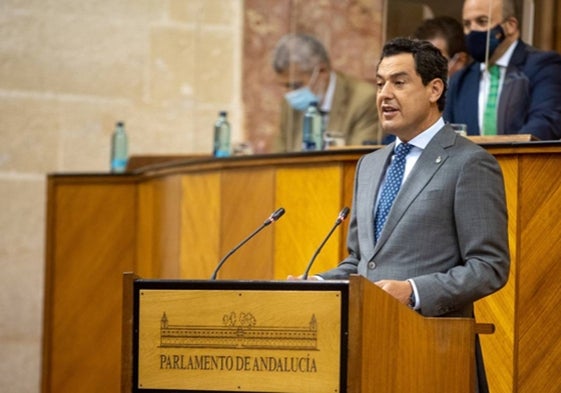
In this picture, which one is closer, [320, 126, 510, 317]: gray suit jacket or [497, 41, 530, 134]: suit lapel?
[320, 126, 510, 317]: gray suit jacket

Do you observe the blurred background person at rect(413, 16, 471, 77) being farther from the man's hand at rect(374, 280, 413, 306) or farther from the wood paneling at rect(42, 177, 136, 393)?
the man's hand at rect(374, 280, 413, 306)

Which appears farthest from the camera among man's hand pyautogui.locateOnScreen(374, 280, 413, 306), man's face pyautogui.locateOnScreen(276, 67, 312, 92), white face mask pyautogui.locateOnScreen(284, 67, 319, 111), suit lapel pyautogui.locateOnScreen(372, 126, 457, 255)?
man's face pyautogui.locateOnScreen(276, 67, 312, 92)

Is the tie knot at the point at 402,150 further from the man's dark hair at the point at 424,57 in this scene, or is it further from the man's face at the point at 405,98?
the man's dark hair at the point at 424,57

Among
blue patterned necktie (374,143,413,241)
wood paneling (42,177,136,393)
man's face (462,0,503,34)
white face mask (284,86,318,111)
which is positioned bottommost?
wood paneling (42,177,136,393)

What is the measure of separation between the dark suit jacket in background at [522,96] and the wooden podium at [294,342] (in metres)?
2.07

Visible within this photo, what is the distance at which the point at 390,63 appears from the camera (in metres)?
3.85

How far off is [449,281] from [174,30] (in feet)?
18.9

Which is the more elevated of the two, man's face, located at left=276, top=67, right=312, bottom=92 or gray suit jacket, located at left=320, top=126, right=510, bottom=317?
man's face, located at left=276, top=67, right=312, bottom=92

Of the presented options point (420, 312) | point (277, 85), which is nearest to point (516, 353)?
point (420, 312)

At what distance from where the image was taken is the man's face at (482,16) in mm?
5773

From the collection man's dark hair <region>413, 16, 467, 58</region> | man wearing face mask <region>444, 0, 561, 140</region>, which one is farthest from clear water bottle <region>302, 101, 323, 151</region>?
man wearing face mask <region>444, 0, 561, 140</region>

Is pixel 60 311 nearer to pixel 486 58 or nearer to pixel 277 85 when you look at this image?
pixel 277 85

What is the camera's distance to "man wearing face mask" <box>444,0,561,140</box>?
5.47m

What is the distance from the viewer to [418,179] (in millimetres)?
3748
